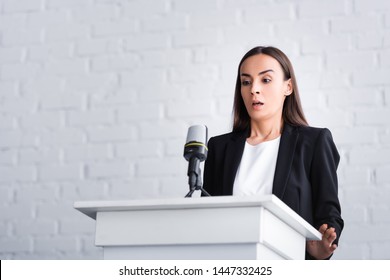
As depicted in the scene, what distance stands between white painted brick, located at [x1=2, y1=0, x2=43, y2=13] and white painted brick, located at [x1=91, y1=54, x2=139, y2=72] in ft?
1.46

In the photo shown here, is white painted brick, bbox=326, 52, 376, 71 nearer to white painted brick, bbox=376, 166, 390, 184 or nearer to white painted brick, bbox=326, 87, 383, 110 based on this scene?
white painted brick, bbox=326, 87, 383, 110

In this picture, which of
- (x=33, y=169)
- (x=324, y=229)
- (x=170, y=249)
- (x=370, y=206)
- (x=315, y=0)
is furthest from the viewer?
(x=33, y=169)

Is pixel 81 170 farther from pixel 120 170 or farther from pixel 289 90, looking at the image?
pixel 289 90

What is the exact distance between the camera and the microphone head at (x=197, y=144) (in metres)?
1.70

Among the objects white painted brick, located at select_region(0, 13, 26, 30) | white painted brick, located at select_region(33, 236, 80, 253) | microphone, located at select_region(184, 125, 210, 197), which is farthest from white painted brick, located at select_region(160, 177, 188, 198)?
microphone, located at select_region(184, 125, 210, 197)

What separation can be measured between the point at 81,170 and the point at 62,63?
1.76 ft

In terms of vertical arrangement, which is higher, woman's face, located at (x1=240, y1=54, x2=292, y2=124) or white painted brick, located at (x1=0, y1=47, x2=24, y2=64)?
white painted brick, located at (x1=0, y1=47, x2=24, y2=64)

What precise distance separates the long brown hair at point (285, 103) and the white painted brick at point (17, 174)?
46.9 inches

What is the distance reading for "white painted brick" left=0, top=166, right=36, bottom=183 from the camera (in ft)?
10.5

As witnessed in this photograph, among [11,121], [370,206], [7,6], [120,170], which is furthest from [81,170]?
[370,206]

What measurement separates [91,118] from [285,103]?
110cm

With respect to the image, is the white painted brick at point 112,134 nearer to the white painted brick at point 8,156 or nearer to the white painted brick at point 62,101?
the white painted brick at point 62,101

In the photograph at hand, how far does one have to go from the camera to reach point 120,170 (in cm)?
307

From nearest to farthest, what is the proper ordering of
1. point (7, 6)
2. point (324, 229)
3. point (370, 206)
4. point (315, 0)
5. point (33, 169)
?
point (324, 229), point (370, 206), point (315, 0), point (33, 169), point (7, 6)
